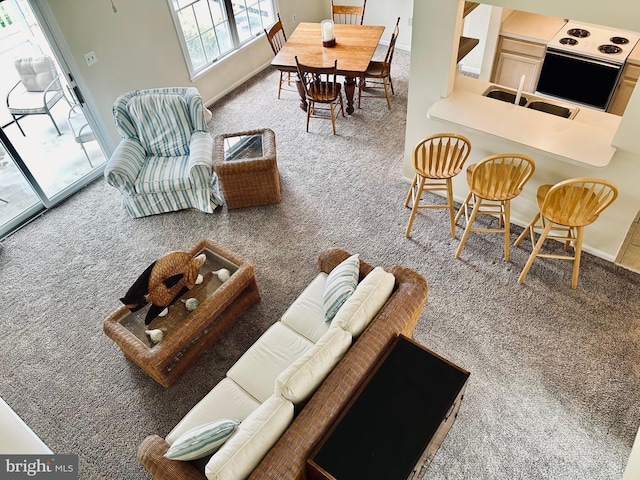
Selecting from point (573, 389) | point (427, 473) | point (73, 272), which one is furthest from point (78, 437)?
point (573, 389)

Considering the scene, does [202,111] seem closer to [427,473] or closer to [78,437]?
[78,437]

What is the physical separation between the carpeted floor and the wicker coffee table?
15cm

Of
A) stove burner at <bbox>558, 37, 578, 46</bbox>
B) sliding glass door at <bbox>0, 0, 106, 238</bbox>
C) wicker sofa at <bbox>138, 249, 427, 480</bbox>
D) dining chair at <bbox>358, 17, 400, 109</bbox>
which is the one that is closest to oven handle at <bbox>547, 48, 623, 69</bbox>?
stove burner at <bbox>558, 37, 578, 46</bbox>

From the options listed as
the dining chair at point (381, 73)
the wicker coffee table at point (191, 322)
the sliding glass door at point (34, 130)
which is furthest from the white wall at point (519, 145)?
the sliding glass door at point (34, 130)

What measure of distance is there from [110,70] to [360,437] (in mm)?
4273

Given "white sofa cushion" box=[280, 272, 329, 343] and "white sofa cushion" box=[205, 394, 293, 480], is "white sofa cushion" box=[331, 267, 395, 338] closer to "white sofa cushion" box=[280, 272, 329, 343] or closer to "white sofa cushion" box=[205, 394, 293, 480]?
"white sofa cushion" box=[280, 272, 329, 343]

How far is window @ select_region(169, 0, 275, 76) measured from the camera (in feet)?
17.0

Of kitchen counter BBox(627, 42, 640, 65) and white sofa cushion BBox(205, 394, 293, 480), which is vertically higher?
kitchen counter BBox(627, 42, 640, 65)

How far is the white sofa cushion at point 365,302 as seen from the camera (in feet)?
8.17

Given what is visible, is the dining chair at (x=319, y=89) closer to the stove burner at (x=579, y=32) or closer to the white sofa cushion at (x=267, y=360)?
the stove burner at (x=579, y=32)

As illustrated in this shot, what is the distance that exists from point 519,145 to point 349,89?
2.44 m

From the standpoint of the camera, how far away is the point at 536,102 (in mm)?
3811

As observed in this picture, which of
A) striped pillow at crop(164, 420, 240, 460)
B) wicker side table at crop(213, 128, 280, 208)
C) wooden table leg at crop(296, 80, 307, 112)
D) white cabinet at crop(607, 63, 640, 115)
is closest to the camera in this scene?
striped pillow at crop(164, 420, 240, 460)

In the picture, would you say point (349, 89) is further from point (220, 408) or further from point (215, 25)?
point (220, 408)
